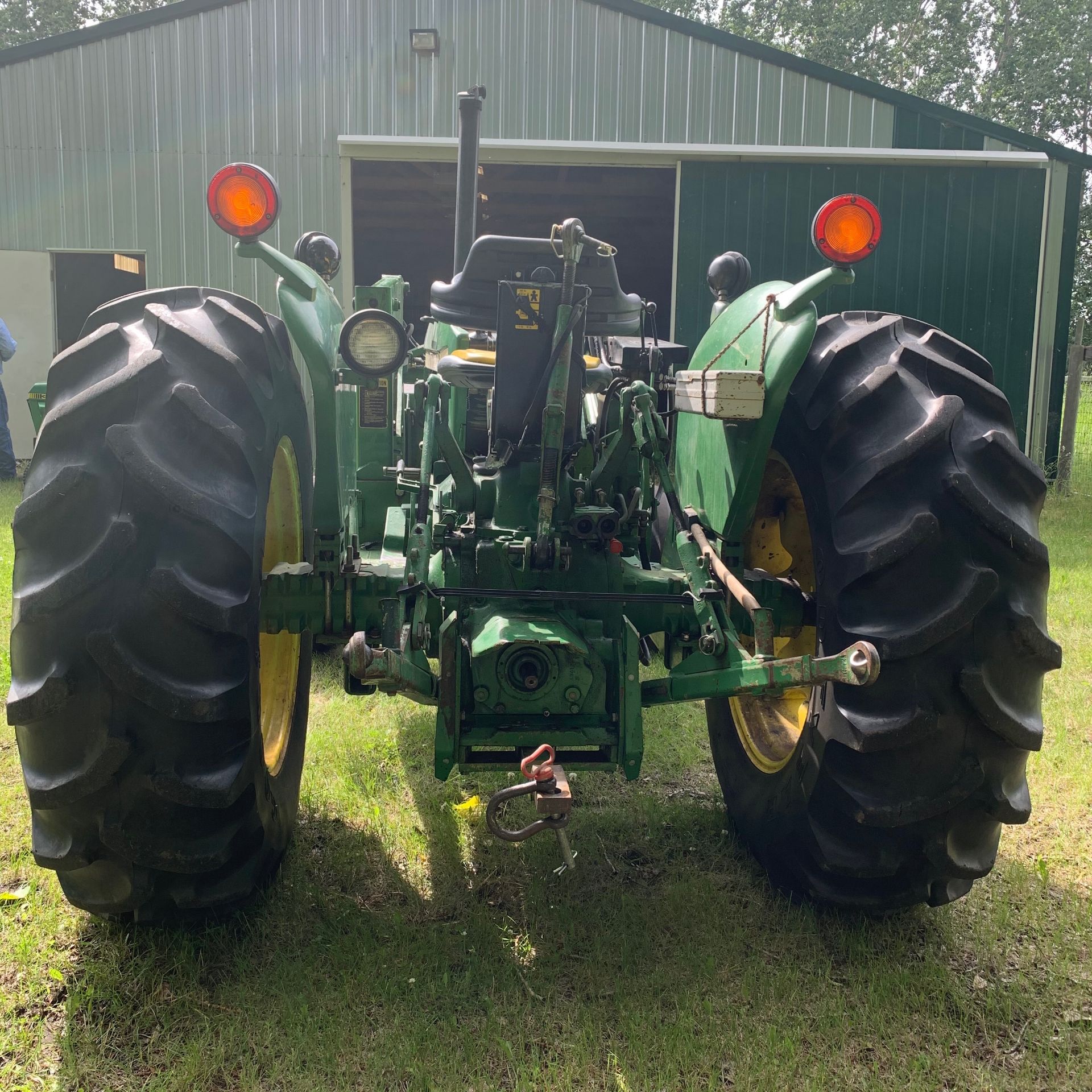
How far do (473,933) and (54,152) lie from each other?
987 cm

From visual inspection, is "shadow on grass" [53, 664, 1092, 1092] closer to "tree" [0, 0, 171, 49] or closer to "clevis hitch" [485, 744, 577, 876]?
"clevis hitch" [485, 744, 577, 876]

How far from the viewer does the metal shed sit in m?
9.77

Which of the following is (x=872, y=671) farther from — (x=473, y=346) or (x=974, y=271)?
(x=974, y=271)

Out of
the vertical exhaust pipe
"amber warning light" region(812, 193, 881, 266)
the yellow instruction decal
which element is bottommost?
the yellow instruction decal

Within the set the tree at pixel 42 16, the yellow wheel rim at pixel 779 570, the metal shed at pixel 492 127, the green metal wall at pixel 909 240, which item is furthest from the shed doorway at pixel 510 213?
the tree at pixel 42 16

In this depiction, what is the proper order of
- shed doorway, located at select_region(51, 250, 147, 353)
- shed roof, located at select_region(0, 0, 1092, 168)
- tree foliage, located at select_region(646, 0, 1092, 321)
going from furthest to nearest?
tree foliage, located at select_region(646, 0, 1092, 321)
shed doorway, located at select_region(51, 250, 147, 353)
shed roof, located at select_region(0, 0, 1092, 168)

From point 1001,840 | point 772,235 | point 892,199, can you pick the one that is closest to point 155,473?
point 1001,840

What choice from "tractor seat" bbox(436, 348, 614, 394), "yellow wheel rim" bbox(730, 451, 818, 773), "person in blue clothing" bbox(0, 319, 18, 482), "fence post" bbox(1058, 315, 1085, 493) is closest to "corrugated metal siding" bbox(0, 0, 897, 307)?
"person in blue clothing" bbox(0, 319, 18, 482)

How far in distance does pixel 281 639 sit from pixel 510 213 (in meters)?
9.63

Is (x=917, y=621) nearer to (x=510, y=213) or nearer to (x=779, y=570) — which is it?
(x=779, y=570)

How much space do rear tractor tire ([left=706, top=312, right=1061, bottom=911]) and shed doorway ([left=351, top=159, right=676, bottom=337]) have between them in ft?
23.5

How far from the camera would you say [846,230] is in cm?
248

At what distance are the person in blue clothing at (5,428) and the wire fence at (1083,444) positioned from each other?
10.4 m

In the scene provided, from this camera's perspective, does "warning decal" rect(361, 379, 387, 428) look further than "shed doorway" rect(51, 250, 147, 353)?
No
